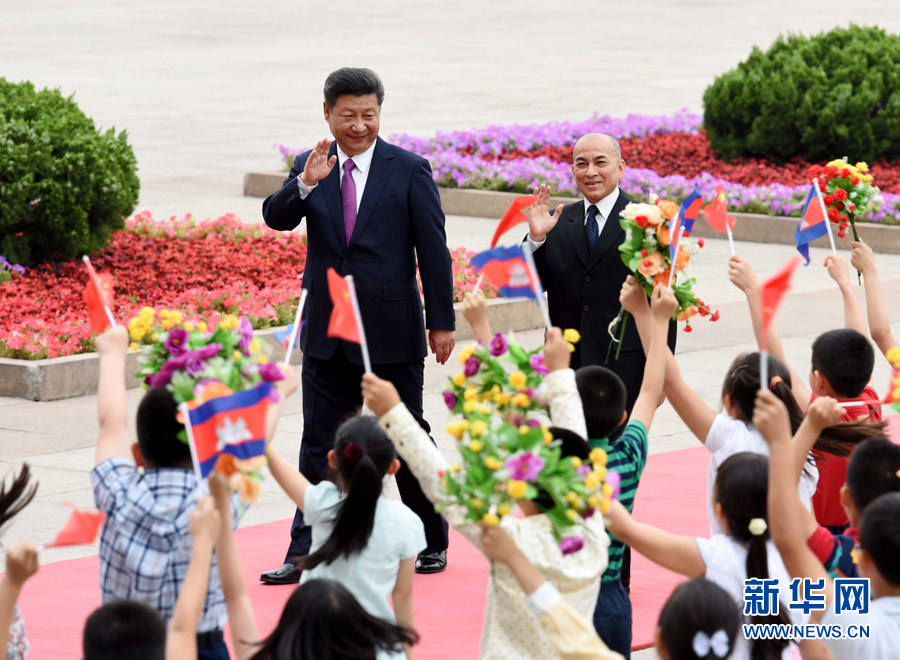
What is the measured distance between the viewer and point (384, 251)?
7016 mm

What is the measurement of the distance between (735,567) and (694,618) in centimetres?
84

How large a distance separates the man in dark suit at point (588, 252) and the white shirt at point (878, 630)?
9.25 ft

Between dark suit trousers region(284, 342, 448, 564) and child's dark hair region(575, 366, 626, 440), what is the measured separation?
198cm

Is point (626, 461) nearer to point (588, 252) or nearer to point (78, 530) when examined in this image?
point (78, 530)

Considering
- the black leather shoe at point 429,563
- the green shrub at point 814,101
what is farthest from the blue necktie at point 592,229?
the green shrub at point 814,101

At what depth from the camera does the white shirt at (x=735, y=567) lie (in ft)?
14.5

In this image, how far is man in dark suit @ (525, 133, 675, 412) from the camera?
7.05 metres

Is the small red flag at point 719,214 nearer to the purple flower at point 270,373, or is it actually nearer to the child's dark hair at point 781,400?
the child's dark hair at point 781,400

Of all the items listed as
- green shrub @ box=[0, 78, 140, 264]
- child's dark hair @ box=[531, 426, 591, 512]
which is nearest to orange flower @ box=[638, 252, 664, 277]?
child's dark hair @ box=[531, 426, 591, 512]

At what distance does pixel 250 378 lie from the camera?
13.9 feet

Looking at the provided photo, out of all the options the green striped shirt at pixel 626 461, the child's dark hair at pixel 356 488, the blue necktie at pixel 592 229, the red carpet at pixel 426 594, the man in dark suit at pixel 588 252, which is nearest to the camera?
the child's dark hair at pixel 356 488

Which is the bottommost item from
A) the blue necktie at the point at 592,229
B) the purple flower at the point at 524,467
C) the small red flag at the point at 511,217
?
the purple flower at the point at 524,467

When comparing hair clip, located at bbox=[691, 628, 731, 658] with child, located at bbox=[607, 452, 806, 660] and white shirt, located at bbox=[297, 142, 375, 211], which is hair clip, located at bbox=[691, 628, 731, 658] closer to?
child, located at bbox=[607, 452, 806, 660]

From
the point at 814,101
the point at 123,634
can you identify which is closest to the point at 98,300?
the point at 123,634
